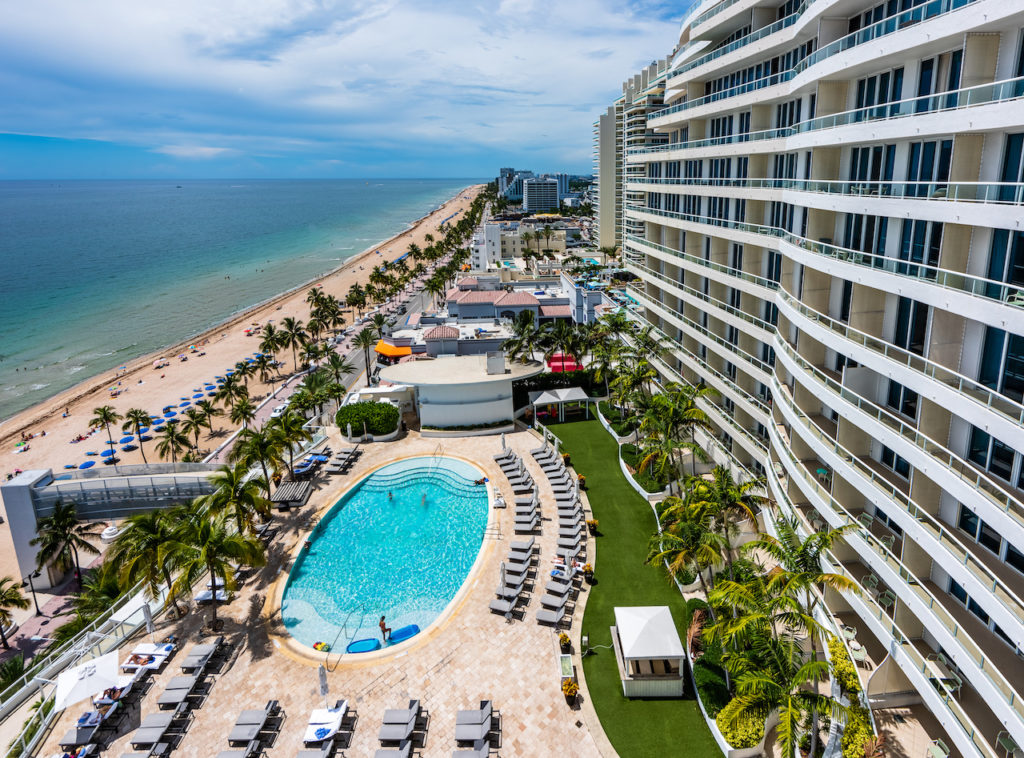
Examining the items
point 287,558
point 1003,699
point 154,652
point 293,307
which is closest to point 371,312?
point 293,307

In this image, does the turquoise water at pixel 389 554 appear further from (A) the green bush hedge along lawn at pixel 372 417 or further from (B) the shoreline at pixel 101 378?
(B) the shoreline at pixel 101 378

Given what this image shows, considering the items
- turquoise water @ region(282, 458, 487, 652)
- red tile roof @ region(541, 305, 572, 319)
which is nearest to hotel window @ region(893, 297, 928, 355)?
turquoise water @ region(282, 458, 487, 652)

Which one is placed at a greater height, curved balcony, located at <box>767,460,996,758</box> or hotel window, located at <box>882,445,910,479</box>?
hotel window, located at <box>882,445,910,479</box>

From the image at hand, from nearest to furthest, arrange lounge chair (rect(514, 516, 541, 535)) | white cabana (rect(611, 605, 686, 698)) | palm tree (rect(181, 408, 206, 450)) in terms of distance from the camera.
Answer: white cabana (rect(611, 605, 686, 698))
lounge chair (rect(514, 516, 541, 535))
palm tree (rect(181, 408, 206, 450))

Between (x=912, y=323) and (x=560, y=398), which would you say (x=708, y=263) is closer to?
(x=912, y=323)

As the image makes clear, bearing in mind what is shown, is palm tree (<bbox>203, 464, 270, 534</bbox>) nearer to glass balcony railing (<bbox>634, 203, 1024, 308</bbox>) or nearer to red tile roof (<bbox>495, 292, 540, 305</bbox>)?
glass balcony railing (<bbox>634, 203, 1024, 308</bbox>)

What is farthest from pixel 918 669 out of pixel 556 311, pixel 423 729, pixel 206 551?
pixel 556 311
